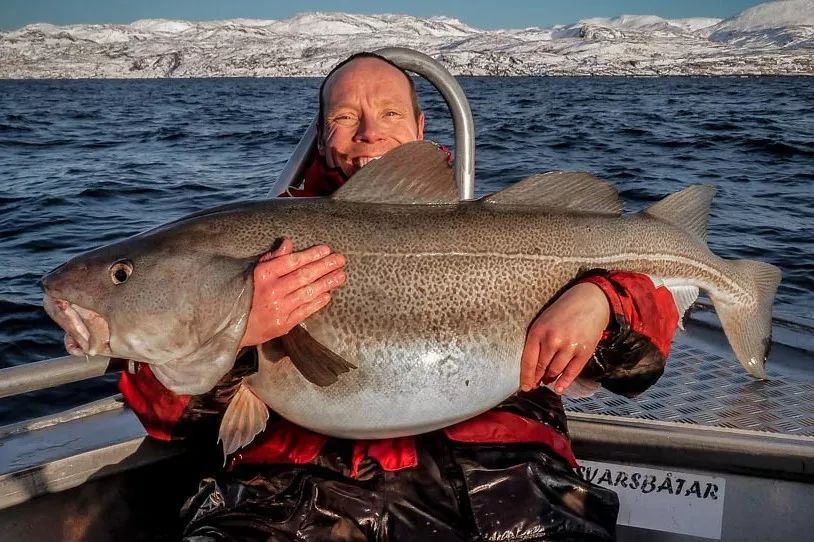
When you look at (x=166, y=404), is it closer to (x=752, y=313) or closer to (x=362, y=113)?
(x=362, y=113)

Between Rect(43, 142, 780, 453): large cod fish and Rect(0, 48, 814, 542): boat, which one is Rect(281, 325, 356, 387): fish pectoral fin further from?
Rect(0, 48, 814, 542): boat

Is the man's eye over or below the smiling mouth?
over

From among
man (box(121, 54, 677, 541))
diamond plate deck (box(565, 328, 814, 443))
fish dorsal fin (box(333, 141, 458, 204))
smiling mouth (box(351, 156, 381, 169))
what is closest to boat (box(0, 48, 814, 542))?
diamond plate deck (box(565, 328, 814, 443))

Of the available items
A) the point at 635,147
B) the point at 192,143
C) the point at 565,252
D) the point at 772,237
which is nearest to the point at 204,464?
the point at 565,252

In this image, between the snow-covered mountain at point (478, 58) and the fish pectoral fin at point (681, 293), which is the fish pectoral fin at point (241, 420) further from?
the snow-covered mountain at point (478, 58)

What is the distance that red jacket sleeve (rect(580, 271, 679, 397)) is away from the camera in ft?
9.04

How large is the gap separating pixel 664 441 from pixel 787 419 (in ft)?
2.43

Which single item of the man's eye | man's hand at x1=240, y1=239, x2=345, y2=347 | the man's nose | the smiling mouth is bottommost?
man's hand at x1=240, y1=239, x2=345, y2=347

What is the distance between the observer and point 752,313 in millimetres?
3357

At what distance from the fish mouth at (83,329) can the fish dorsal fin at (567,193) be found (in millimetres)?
1574

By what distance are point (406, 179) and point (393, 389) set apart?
0.82 meters

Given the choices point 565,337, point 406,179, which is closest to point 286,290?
point 406,179

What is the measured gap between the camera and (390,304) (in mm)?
2703

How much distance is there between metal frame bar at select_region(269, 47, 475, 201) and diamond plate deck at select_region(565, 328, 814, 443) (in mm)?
1549
